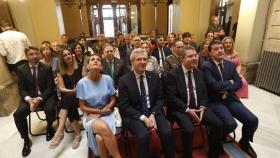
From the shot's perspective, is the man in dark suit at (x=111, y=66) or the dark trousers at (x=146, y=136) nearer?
the dark trousers at (x=146, y=136)

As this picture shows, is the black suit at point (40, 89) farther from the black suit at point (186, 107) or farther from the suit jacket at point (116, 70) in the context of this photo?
the black suit at point (186, 107)

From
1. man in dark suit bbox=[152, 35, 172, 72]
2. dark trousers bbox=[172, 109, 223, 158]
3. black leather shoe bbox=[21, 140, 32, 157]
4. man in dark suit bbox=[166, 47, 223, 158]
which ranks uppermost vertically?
man in dark suit bbox=[152, 35, 172, 72]

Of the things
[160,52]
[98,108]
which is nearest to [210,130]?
[98,108]

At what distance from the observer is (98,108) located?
2123mm

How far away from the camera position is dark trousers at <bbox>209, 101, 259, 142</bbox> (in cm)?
203

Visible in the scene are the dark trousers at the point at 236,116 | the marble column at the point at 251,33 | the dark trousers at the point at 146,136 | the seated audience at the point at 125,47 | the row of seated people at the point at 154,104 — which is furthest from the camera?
the seated audience at the point at 125,47

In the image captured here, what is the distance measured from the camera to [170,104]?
2.19 m

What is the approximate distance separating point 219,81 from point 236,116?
453mm

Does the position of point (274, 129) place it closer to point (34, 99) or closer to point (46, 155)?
point (46, 155)

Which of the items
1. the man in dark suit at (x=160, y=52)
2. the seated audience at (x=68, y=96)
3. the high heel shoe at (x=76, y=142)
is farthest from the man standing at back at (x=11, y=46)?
the man in dark suit at (x=160, y=52)

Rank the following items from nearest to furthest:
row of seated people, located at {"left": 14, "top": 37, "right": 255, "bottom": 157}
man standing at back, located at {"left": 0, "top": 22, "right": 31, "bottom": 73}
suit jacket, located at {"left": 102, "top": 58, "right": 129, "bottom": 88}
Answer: row of seated people, located at {"left": 14, "top": 37, "right": 255, "bottom": 157} < suit jacket, located at {"left": 102, "top": 58, "right": 129, "bottom": 88} < man standing at back, located at {"left": 0, "top": 22, "right": 31, "bottom": 73}

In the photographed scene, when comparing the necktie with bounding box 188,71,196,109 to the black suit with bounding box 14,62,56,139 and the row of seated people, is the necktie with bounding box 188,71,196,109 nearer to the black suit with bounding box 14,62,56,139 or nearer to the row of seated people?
the row of seated people

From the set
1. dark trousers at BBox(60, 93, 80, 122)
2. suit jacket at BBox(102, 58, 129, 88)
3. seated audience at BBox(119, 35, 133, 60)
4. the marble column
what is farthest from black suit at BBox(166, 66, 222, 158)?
the marble column

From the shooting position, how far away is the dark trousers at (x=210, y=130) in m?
1.93
